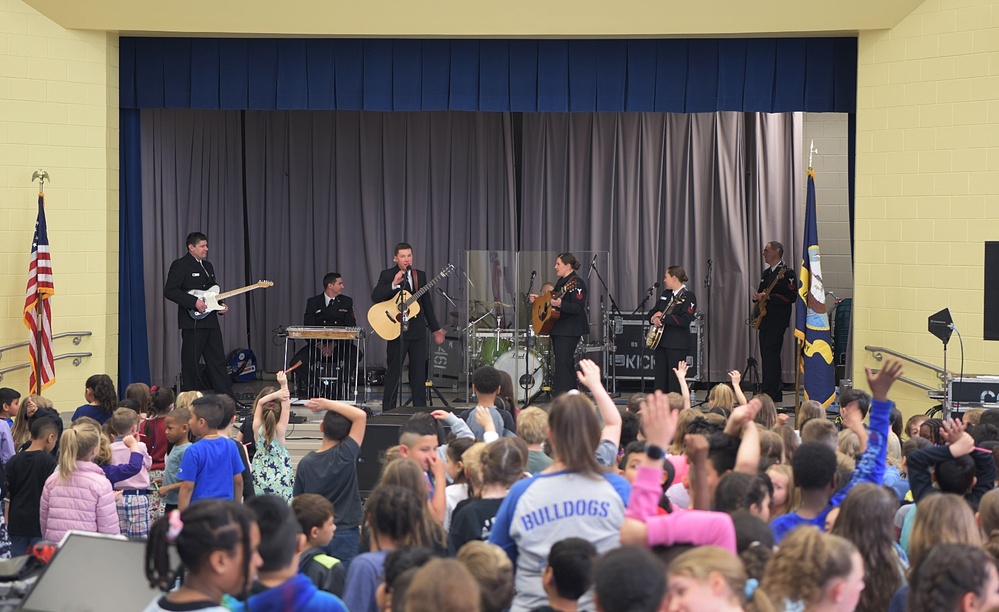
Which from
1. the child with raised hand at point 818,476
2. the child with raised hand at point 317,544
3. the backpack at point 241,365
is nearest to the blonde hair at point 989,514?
the child with raised hand at point 818,476

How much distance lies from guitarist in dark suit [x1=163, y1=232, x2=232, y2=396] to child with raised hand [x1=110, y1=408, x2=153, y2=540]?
4.60 m

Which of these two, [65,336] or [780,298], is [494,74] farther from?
[65,336]

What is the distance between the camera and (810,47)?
35.7 feet

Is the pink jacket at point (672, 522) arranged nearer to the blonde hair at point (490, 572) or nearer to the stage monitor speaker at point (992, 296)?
the blonde hair at point (490, 572)

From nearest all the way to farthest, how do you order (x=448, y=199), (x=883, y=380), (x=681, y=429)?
(x=883, y=380)
(x=681, y=429)
(x=448, y=199)

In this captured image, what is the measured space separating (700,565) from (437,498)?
1.73 meters

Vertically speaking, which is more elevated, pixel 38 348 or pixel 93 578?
pixel 38 348

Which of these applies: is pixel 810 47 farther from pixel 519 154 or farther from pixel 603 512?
pixel 603 512

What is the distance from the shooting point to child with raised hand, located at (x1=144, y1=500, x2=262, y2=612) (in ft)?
9.35

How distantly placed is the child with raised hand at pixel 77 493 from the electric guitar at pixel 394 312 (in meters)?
5.57

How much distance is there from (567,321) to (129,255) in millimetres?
4339

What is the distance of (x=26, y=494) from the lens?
19.3ft

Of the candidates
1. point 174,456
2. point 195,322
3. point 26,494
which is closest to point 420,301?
point 195,322

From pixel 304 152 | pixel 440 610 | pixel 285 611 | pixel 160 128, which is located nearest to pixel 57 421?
pixel 285 611
